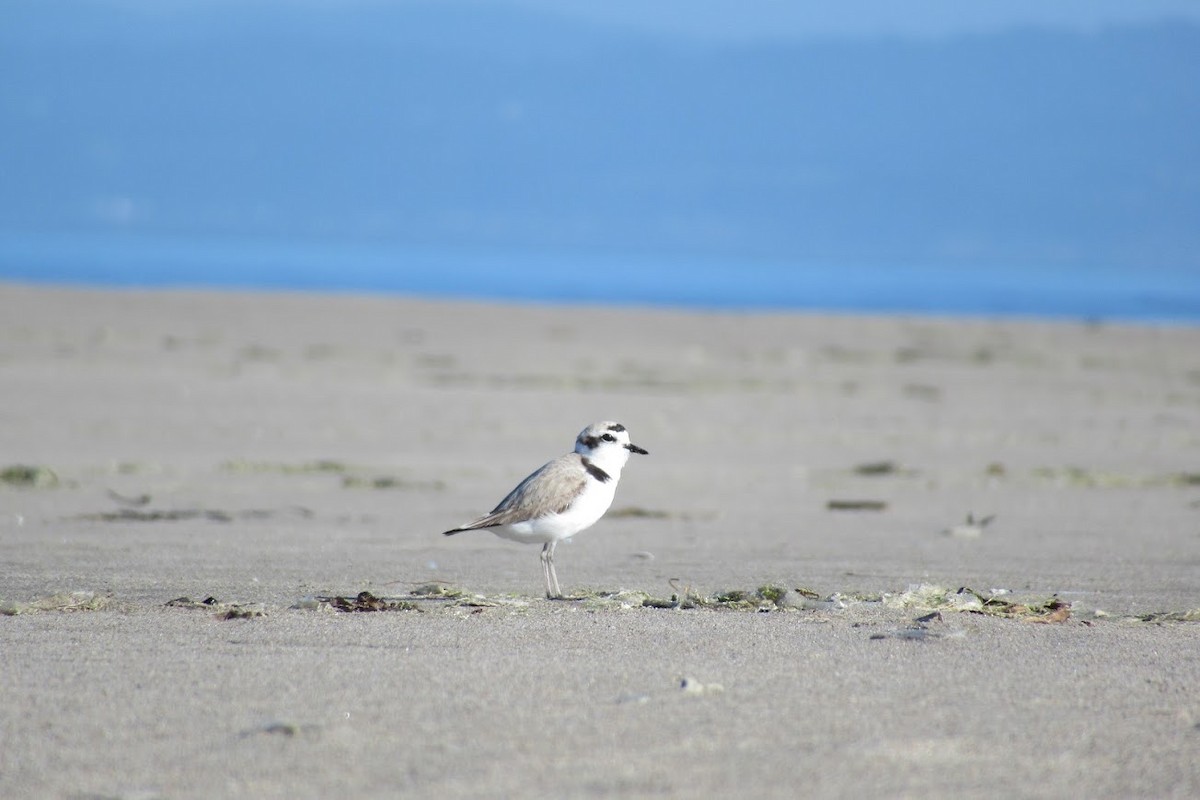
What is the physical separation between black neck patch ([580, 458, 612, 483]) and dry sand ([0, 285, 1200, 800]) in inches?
22.2

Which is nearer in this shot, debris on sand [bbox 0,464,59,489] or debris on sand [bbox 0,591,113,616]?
debris on sand [bbox 0,591,113,616]

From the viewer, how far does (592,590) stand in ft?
26.6

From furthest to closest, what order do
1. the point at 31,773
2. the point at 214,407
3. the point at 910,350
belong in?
the point at 910,350 → the point at 214,407 → the point at 31,773

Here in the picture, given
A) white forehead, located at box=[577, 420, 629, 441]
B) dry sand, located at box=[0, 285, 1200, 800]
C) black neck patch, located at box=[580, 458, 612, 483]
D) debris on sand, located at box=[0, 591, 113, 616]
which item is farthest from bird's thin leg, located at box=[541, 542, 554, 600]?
debris on sand, located at box=[0, 591, 113, 616]

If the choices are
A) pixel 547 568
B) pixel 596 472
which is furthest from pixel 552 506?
pixel 596 472

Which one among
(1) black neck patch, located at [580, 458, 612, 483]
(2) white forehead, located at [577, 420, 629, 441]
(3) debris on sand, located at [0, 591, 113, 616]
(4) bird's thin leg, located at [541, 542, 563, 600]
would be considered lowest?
(3) debris on sand, located at [0, 591, 113, 616]

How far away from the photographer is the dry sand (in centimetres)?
495

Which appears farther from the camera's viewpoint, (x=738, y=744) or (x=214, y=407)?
(x=214, y=407)

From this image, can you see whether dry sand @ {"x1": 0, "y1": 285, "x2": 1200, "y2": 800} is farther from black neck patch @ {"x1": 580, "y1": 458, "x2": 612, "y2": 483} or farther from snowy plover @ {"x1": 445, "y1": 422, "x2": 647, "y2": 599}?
black neck patch @ {"x1": 580, "y1": 458, "x2": 612, "y2": 483}

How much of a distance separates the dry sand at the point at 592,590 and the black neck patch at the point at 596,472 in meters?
0.56

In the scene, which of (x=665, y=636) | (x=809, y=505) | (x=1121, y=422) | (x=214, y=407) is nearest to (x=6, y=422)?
(x=214, y=407)

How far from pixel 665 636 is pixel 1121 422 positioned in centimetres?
→ 1253

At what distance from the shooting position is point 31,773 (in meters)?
4.77

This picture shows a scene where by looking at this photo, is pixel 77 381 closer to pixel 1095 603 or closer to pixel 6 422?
pixel 6 422
